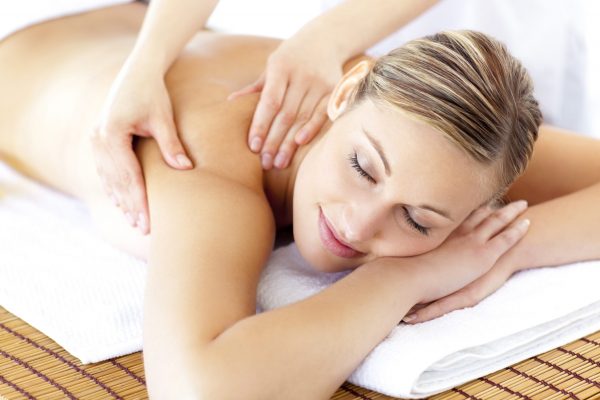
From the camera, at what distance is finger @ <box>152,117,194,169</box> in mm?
1563

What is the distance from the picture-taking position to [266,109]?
167 centimetres

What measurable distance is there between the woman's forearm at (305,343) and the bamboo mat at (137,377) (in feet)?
0.30

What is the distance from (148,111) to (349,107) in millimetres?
364

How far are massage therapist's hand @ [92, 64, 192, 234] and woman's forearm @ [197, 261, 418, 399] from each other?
15.5 inches

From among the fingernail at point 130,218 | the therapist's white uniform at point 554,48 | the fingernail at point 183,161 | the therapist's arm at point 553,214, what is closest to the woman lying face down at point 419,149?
the therapist's arm at point 553,214

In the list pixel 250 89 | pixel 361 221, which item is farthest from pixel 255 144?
pixel 361 221

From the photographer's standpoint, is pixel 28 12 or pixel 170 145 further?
pixel 28 12

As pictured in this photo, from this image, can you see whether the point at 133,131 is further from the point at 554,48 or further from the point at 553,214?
the point at 554,48

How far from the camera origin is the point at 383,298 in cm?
135

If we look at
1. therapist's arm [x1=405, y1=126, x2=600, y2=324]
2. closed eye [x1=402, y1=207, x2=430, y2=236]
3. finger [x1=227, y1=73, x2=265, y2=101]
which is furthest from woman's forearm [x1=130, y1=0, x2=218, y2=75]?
therapist's arm [x1=405, y1=126, x2=600, y2=324]

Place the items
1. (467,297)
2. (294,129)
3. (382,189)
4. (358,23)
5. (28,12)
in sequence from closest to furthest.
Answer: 1. (382,189)
2. (467,297)
3. (294,129)
4. (358,23)
5. (28,12)

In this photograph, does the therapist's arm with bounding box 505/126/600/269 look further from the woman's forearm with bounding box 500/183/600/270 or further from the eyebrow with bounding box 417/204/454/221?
the eyebrow with bounding box 417/204/454/221

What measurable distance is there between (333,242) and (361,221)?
96 millimetres

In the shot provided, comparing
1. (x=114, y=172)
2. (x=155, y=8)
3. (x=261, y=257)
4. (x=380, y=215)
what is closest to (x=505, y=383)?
(x=380, y=215)
